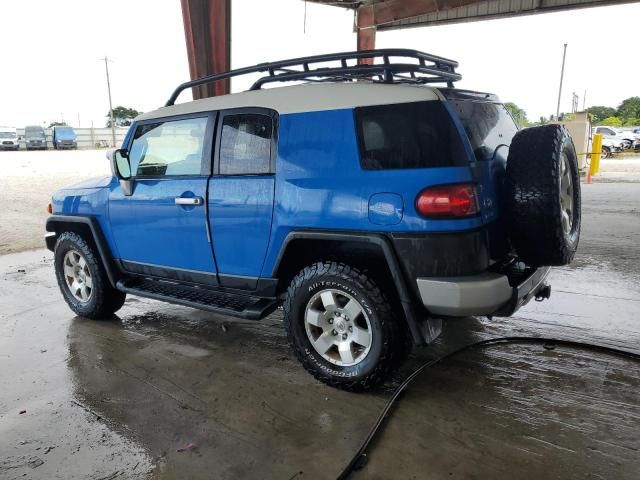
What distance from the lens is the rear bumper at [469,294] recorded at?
263cm

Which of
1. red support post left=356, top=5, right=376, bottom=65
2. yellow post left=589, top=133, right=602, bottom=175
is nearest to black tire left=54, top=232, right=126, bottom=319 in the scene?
red support post left=356, top=5, right=376, bottom=65

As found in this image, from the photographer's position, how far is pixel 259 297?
3486 millimetres

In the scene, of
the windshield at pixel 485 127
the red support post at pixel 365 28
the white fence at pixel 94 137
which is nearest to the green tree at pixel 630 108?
the red support post at pixel 365 28

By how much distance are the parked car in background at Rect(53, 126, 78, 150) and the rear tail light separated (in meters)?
43.0

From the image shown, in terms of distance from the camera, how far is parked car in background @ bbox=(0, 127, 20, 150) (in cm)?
3622

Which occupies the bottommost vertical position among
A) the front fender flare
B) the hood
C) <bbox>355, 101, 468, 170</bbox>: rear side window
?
the front fender flare

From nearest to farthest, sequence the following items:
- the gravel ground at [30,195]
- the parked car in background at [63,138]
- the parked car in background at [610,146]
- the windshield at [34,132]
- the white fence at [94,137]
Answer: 1. the gravel ground at [30,195]
2. the parked car in background at [610,146]
3. the windshield at [34,132]
4. the parked car in background at [63,138]
5. the white fence at [94,137]

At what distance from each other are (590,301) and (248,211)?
11.3 ft

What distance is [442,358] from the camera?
11.4ft

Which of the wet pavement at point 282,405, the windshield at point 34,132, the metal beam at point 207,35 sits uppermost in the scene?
the metal beam at point 207,35

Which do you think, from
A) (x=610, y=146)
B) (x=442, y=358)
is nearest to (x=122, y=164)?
(x=442, y=358)

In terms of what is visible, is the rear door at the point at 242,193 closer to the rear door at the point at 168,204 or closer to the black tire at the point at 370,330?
the rear door at the point at 168,204

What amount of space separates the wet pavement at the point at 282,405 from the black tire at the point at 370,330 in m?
0.13

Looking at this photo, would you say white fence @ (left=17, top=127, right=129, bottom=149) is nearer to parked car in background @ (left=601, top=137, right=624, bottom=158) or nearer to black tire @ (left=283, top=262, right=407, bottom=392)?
parked car in background @ (left=601, top=137, right=624, bottom=158)
